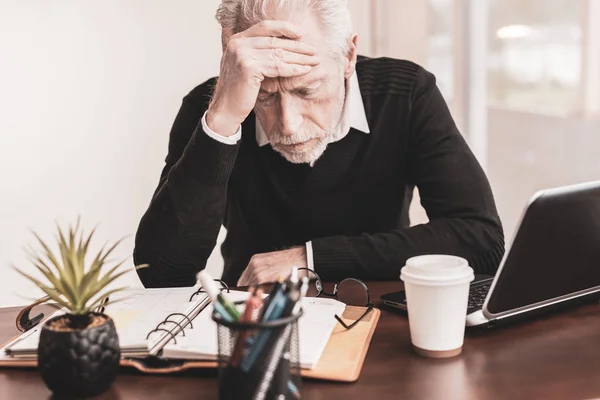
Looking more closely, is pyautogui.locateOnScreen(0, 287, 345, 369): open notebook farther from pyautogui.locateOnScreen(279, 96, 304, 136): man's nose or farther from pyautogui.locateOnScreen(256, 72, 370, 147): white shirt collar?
pyautogui.locateOnScreen(256, 72, 370, 147): white shirt collar

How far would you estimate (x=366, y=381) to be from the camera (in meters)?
0.91

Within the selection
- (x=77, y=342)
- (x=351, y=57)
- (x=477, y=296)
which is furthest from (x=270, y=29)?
(x=77, y=342)

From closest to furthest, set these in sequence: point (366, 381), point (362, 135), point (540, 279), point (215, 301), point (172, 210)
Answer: point (215, 301) < point (366, 381) < point (540, 279) < point (172, 210) < point (362, 135)

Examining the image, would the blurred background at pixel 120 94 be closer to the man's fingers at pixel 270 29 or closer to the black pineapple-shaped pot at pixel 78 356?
the man's fingers at pixel 270 29

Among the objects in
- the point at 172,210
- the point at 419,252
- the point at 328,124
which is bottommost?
the point at 419,252

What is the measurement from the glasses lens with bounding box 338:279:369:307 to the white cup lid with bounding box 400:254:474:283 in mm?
251

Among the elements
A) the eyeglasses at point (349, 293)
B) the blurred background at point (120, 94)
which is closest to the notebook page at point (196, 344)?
the eyeglasses at point (349, 293)

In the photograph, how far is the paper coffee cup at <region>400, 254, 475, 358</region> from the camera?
0.95m

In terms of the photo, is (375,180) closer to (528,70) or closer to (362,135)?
(362,135)

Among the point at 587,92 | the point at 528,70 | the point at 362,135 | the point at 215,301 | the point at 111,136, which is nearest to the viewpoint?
the point at 215,301

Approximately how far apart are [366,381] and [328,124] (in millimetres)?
810

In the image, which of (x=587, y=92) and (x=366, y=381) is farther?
(x=587, y=92)

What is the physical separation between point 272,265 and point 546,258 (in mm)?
537

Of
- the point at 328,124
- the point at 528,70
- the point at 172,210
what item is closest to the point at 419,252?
the point at 328,124
